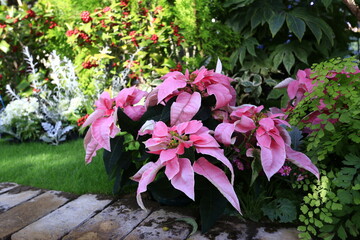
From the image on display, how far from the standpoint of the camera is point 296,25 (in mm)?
2799

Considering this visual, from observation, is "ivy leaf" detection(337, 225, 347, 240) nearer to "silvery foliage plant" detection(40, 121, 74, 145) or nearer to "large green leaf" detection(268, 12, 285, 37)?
"large green leaf" detection(268, 12, 285, 37)

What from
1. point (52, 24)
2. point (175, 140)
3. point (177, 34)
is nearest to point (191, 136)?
point (175, 140)

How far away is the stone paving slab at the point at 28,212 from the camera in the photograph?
162 cm

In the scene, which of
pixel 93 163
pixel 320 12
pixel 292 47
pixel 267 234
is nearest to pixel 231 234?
pixel 267 234

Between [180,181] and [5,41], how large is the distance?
392 centimetres

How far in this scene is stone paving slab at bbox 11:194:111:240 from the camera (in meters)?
1.53

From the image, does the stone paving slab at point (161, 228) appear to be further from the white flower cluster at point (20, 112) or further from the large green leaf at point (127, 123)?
the white flower cluster at point (20, 112)

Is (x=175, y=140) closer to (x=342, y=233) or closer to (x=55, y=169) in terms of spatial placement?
(x=342, y=233)

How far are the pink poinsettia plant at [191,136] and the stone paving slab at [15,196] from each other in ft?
1.93

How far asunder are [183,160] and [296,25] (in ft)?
6.51

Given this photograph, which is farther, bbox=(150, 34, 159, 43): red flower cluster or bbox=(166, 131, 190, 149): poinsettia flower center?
bbox=(150, 34, 159, 43): red flower cluster

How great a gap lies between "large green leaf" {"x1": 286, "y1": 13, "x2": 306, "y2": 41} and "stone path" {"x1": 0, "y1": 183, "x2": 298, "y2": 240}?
1829mm

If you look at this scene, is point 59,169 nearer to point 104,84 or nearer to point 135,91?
point 135,91

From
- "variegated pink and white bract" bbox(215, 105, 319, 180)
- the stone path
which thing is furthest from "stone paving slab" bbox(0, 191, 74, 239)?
"variegated pink and white bract" bbox(215, 105, 319, 180)
